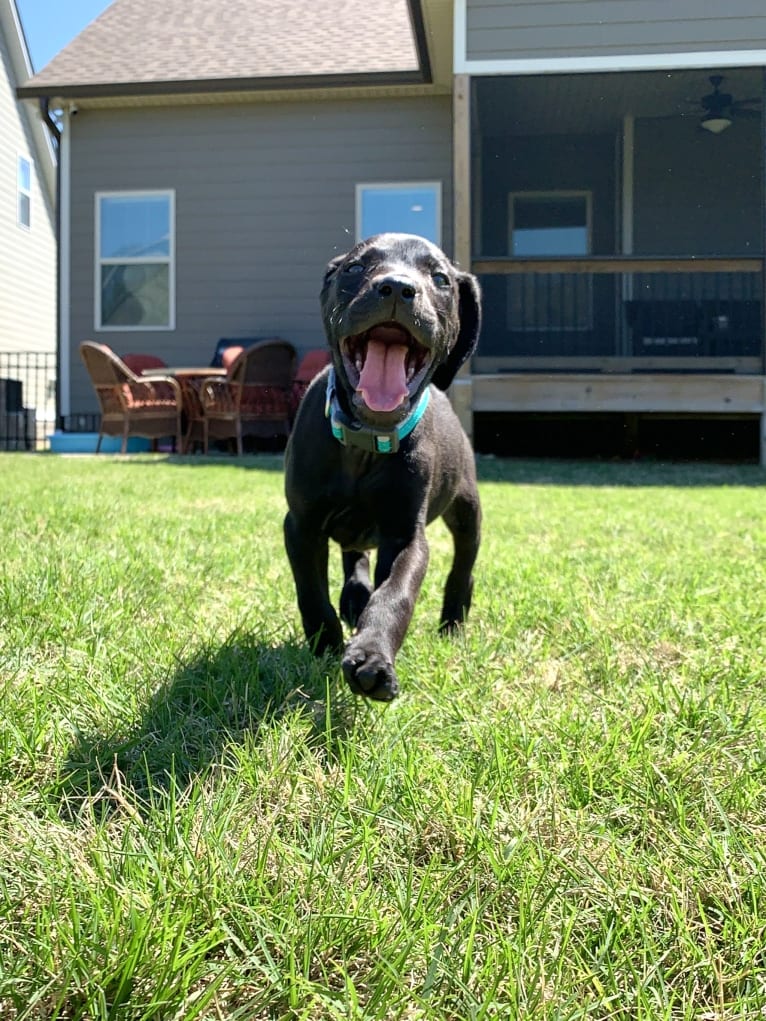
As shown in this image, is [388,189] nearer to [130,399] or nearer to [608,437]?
[608,437]

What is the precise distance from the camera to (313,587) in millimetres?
2537

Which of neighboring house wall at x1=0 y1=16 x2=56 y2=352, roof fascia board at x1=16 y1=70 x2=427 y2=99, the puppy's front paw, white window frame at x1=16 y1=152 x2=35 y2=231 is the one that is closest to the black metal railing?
roof fascia board at x1=16 y1=70 x2=427 y2=99

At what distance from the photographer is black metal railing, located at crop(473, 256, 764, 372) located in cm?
1160

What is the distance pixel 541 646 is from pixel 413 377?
33.5 inches

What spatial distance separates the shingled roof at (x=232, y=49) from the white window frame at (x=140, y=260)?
1298mm

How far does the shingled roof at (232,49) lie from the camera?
12.8 metres

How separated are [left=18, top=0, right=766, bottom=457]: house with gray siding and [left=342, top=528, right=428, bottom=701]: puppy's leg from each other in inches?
364

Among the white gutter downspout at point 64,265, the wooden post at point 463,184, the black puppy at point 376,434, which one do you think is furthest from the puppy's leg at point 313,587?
the white gutter downspout at point 64,265

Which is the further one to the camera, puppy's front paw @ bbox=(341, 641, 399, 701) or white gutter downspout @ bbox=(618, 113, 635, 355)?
white gutter downspout @ bbox=(618, 113, 635, 355)

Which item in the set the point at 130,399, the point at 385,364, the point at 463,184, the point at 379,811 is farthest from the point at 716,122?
the point at 379,811

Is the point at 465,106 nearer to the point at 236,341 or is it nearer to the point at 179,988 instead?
the point at 236,341

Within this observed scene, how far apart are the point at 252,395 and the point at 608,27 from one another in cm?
552

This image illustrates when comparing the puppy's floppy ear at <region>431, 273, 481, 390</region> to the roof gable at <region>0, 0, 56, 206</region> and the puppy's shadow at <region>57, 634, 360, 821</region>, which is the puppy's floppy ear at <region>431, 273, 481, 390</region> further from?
the roof gable at <region>0, 0, 56, 206</region>

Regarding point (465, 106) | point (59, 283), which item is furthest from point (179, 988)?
point (59, 283)
